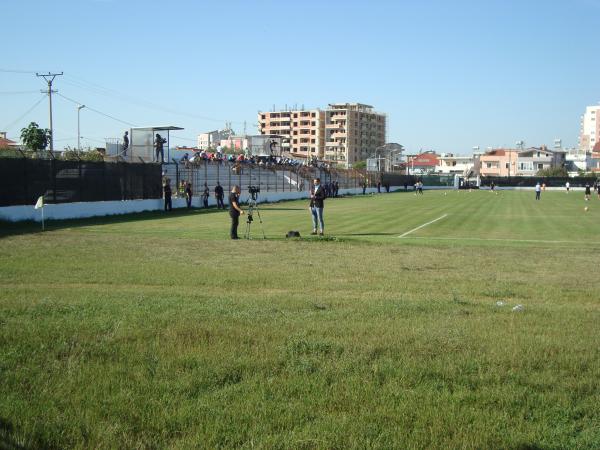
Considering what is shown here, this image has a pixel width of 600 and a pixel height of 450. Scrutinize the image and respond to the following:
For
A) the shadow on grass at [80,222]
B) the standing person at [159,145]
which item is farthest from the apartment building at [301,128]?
the shadow on grass at [80,222]

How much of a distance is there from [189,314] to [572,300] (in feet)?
20.2

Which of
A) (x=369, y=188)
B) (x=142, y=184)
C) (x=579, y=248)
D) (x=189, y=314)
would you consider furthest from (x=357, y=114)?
(x=189, y=314)

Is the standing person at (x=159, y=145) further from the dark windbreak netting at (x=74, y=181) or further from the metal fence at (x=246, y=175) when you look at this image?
the dark windbreak netting at (x=74, y=181)

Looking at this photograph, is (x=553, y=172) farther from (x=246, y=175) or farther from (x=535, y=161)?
(x=246, y=175)

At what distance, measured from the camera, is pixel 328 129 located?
18850cm

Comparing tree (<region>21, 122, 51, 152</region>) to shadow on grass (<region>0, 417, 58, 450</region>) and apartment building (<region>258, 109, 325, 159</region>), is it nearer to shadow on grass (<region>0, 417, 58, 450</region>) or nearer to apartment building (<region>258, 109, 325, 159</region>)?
shadow on grass (<region>0, 417, 58, 450</region>)

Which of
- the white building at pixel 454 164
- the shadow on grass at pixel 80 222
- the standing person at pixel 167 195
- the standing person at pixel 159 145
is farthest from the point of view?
the white building at pixel 454 164

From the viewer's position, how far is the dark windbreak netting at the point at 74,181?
27.1 m

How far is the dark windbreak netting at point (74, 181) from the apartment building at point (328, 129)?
485ft

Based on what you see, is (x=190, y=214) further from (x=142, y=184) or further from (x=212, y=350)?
(x=212, y=350)

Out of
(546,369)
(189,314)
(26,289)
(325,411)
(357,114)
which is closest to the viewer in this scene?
(325,411)

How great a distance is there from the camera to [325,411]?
4.84 meters

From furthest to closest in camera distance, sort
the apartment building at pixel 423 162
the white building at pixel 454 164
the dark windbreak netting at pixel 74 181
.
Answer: the apartment building at pixel 423 162 < the white building at pixel 454 164 < the dark windbreak netting at pixel 74 181

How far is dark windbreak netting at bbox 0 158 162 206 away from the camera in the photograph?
27109 millimetres
